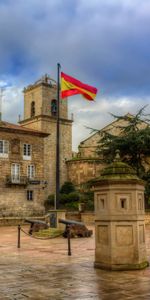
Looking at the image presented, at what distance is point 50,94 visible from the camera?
55.3 metres

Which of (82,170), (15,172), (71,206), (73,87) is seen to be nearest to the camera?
(73,87)

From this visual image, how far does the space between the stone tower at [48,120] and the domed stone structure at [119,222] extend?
42684 millimetres

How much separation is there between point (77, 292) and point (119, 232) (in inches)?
90.5

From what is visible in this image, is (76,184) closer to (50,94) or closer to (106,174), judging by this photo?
(50,94)

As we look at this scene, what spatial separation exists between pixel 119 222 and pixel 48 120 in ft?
153

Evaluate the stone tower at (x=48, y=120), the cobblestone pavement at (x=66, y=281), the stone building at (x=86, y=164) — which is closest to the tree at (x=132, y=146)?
the stone building at (x=86, y=164)

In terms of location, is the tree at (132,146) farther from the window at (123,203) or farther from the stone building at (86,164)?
the window at (123,203)

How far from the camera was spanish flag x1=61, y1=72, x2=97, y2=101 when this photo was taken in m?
19.6

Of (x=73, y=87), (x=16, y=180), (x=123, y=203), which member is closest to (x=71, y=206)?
(x=16, y=180)

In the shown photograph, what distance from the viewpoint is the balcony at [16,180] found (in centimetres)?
3997

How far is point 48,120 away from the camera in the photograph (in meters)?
53.8

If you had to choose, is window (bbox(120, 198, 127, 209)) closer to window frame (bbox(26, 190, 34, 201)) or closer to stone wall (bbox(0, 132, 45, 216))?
stone wall (bbox(0, 132, 45, 216))

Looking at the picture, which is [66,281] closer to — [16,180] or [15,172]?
[16,180]

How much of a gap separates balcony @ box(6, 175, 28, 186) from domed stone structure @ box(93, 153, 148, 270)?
107 ft
